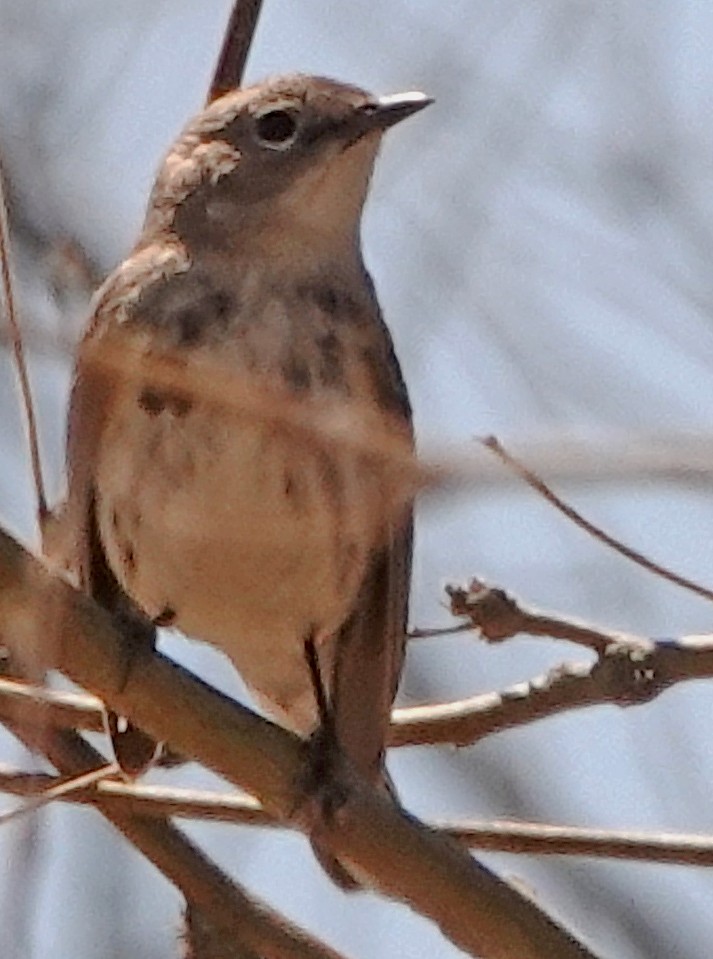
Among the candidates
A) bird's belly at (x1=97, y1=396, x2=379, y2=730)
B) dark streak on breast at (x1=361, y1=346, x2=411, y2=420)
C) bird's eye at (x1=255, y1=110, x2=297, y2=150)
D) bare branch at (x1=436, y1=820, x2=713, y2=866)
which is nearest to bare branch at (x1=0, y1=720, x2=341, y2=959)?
bare branch at (x1=436, y1=820, x2=713, y2=866)

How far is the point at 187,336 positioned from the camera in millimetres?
3361

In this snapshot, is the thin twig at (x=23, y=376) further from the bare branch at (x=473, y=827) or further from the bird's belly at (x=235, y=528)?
the bird's belly at (x=235, y=528)

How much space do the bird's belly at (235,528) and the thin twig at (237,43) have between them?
580 mm

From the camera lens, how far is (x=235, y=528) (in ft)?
10.9

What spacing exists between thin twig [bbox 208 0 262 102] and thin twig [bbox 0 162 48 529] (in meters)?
0.58

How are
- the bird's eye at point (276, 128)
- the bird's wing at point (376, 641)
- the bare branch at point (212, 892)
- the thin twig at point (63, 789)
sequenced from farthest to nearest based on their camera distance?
1. the bird's eye at point (276, 128)
2. the bird's wing at point (376, 641)
3. the bare branch at point (212, 892)
4. the thin twig at point (63, 789)

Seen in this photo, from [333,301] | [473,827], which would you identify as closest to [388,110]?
[333,301]

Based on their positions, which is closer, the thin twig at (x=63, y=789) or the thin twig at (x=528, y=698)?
the thin twig at (x=63, y=789)

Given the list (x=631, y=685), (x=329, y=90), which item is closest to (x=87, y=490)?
(x=329, y=90)

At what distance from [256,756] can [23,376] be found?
21.7 inches

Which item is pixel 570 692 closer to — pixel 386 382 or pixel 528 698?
pixel 528 698

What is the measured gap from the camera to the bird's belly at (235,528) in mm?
3297

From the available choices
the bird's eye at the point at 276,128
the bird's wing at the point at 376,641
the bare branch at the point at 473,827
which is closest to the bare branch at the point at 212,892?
the bare branch at the point at 473,827

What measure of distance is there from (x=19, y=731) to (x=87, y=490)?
1.22 metres
